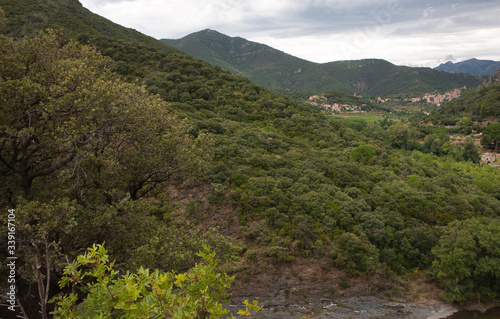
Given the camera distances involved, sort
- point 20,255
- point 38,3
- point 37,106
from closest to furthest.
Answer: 1. point 20,255
2. point 37,106
3. point 38,3

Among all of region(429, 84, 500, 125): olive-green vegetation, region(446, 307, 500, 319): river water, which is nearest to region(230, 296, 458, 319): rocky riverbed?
region(446, 307, 500, 319): river water

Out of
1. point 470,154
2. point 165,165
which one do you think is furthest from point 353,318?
point 470,154

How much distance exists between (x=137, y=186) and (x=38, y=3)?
6166 cm

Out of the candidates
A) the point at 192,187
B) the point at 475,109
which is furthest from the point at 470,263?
the point at 475,109

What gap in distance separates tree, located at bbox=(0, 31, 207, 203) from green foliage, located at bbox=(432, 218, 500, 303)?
844 inches

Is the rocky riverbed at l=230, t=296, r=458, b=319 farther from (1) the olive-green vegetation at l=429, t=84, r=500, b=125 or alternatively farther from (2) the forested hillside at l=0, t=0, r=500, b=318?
(1) the olive-green vegetation at l=429, t=84, r=500, b=125

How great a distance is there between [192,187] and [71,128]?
16575mm

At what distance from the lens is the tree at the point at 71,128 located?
8016 millimetres

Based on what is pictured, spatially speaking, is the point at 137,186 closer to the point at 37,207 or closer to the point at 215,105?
the point at 37,207

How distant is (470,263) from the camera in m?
20.4

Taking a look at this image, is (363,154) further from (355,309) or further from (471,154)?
(471,154)

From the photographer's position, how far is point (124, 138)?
9.80m

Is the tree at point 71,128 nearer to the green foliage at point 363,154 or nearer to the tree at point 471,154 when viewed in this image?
the green foliage at point 363,154

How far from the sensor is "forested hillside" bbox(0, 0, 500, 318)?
26.6 feet
